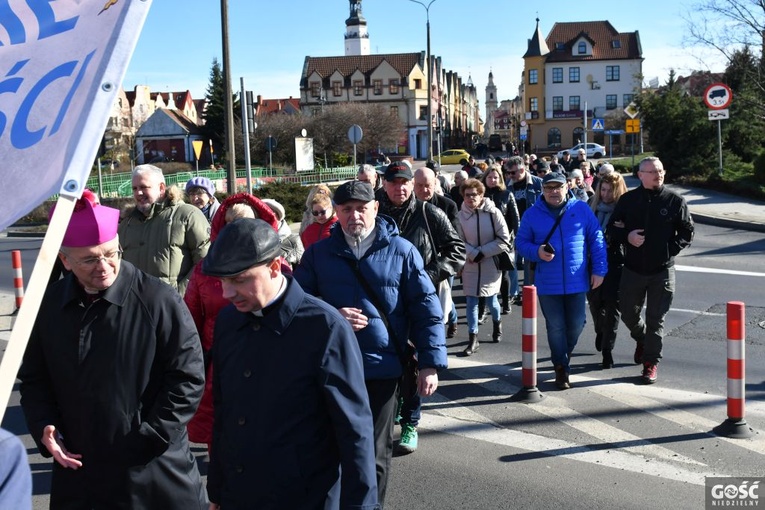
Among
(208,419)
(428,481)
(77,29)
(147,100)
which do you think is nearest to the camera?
(77,29)

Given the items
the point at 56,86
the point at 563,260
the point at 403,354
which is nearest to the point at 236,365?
the point at 56,86

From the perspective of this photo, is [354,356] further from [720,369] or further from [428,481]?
[720,369]

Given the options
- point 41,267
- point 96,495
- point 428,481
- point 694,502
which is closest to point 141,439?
point 96,495

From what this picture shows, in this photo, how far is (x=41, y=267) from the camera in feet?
6.01

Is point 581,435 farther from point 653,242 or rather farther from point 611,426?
point 653,242

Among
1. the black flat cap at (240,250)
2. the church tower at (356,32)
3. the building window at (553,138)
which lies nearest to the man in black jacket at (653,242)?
the black flat cap at (240,250)

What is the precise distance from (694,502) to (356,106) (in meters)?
64.8

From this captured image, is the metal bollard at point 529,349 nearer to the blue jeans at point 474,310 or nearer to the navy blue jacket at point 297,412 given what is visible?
the blue jeans at point 474,310

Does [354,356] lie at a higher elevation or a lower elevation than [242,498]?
higher

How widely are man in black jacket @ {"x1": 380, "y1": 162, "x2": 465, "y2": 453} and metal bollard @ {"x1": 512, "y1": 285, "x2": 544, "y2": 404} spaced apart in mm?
705

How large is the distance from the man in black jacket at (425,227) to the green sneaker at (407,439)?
1200mm

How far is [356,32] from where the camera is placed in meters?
122

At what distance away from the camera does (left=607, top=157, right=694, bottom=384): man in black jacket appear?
7.52 m

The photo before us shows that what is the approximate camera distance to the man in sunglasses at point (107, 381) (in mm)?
3318
